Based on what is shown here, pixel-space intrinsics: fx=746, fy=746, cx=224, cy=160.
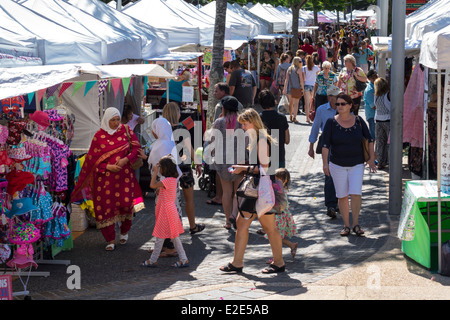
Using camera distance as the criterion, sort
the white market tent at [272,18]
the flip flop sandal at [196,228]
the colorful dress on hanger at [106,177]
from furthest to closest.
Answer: the white market tent at [272,18]
the flip flop sandal at [196,228]
the colorful dress on hanger at [106,177]

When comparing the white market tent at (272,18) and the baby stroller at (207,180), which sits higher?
the white market tent at (272,18)

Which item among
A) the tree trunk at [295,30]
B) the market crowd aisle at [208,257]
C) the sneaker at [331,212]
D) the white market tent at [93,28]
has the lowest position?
the market crowd aisle at [208,257]

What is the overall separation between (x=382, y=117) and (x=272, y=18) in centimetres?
2005

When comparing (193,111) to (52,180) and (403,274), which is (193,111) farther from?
(403,274)

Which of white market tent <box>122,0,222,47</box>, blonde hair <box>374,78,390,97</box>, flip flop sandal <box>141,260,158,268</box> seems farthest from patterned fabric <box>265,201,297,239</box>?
white market tent <box>122,0,222,47</box>

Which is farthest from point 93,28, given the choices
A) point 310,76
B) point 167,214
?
point 310,76

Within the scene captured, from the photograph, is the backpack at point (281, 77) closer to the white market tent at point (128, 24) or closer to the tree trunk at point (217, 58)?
the tree trunk at point (217, 58)

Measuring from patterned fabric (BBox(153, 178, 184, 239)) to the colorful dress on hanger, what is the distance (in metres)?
0.87

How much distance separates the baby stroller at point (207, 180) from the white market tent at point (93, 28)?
6.43ft

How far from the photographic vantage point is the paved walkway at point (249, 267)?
275 inches

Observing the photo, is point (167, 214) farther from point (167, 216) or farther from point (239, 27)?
point (239, 27)

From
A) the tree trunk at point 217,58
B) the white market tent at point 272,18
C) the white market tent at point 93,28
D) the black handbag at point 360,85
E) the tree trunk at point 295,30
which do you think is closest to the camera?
the white market tent at point 93,28

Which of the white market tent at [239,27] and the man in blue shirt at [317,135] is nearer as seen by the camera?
the man in blue shirt at [317,135]

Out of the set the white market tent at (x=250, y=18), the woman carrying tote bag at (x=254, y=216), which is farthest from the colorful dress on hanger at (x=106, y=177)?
the white market tent at (x=250, y=18)
